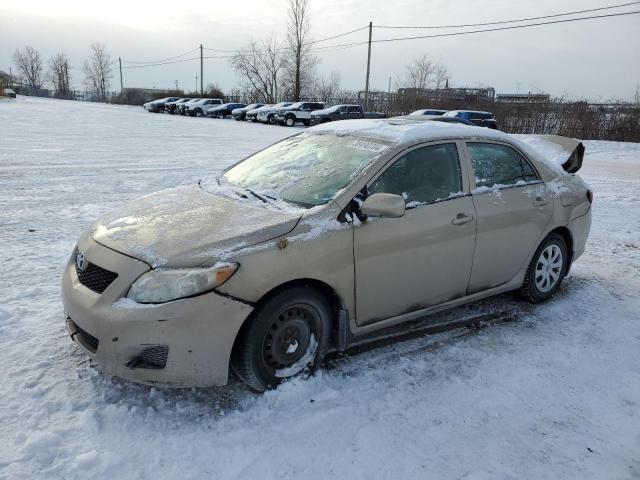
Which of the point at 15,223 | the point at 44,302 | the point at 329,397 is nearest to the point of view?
the point at 329,397

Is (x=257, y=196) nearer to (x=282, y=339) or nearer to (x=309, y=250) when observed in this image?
(x=309, y=250)

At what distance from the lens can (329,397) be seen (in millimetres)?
3125

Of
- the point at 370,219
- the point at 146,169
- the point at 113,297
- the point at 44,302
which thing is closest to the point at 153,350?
the point at 113,297

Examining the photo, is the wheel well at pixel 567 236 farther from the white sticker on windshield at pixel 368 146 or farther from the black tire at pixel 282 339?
the black tire at pixel 282 339

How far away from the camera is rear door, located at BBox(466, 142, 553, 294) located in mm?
4023

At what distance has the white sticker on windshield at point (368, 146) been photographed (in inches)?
145

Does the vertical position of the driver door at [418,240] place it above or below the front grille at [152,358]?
above

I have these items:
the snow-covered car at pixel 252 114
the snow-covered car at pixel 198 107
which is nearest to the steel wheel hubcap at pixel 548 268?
the snow-covered car at pixel 252 114

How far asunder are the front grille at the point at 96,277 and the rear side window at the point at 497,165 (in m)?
2.79

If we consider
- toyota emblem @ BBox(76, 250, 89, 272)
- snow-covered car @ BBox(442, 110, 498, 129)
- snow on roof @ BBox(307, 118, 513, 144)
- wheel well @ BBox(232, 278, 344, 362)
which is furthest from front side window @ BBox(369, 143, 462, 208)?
snow-covered car @ BBox(442, 110, 498, 129)

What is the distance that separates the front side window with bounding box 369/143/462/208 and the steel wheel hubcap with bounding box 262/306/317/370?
38.0 inches

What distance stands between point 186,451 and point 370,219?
177 centimetres

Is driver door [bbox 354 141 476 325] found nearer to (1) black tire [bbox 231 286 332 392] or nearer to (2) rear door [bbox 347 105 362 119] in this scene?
(1) black tire [bbox 231 286 332 392]

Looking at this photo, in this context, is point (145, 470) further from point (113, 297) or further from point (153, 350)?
point (113, 297)
